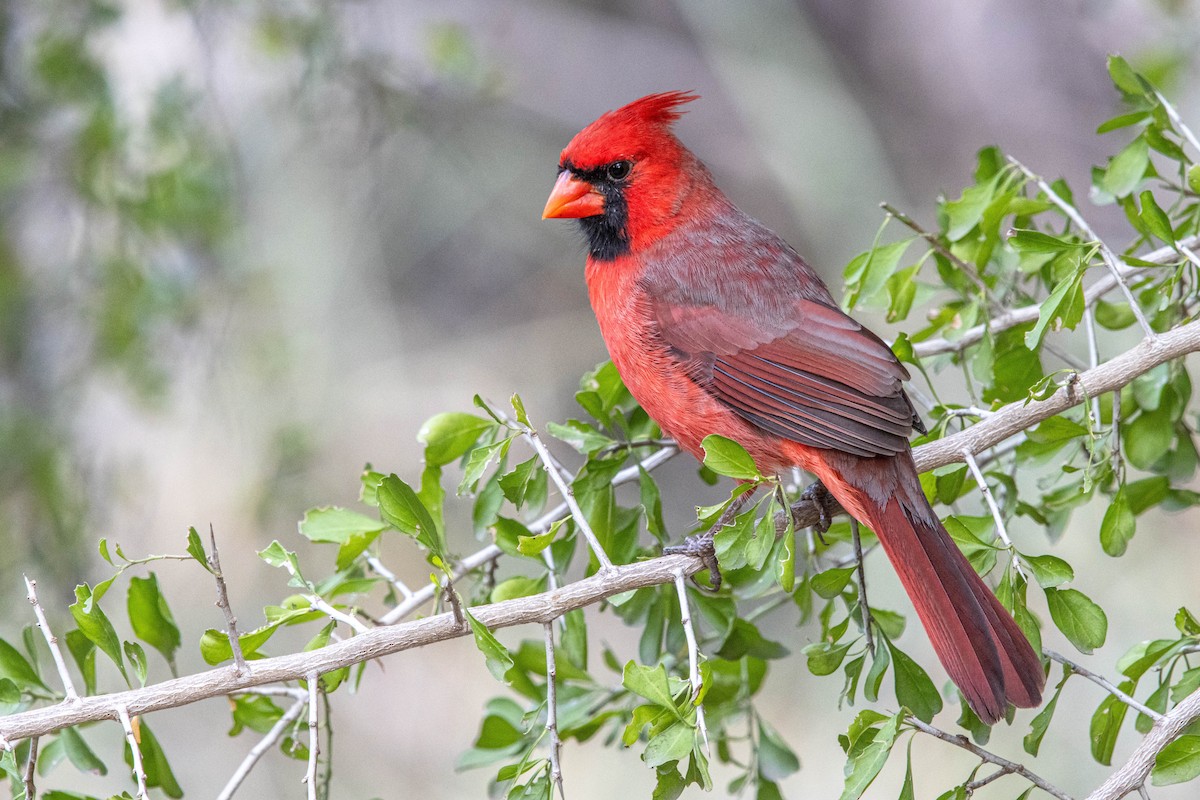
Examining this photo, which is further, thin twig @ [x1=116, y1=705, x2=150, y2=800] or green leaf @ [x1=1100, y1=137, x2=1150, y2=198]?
green leaf @ [x1=1100, y1=137, x2=1150, y2=198]

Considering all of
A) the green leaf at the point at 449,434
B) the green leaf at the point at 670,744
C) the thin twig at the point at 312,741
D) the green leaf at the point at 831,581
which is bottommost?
the green leaf at the point at 670,744

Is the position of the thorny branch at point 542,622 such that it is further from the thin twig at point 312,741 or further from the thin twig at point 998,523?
the thin twig at point 998,523

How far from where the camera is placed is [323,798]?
1948mm

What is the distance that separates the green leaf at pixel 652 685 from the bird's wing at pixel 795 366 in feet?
2.60

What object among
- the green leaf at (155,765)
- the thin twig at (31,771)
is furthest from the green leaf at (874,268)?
the thin twig at (31,771)

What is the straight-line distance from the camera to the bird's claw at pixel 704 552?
2.10 meters

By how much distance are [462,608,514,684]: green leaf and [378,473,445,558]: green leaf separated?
6.0 inches

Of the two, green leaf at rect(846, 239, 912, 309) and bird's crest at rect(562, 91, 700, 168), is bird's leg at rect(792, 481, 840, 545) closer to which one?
green leaf at rect(846, 239, 912, 309)

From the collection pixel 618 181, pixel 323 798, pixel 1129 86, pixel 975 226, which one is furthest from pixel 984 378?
pixel 323 798

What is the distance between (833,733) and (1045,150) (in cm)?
332

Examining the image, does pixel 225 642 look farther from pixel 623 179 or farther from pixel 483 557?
pixel 623 179

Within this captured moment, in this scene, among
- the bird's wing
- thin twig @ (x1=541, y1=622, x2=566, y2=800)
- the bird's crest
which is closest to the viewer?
thin twig @ (x1=541, y1=622, x2=566, y2=800)

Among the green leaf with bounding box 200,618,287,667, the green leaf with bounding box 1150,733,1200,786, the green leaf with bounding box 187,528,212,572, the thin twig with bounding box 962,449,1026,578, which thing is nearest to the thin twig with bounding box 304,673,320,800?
the green leaf with bounding box 200,618,287,667

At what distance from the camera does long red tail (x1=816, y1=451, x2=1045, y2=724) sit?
6.28ft
